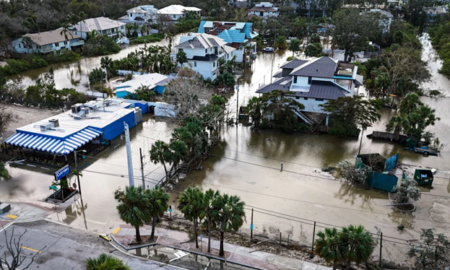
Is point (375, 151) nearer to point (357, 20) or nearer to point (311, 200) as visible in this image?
point (311, 200)

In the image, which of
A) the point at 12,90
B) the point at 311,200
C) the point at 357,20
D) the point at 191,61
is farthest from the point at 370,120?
the point at 12,90

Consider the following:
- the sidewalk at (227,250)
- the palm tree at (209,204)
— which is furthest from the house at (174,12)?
the palm tree at (209,204)

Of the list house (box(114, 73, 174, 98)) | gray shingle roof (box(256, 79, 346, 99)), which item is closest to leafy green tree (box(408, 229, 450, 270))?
gray shingle roof (box(256, 79, 346, 99))

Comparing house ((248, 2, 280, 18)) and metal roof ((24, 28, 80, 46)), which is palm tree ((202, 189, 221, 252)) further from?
house ((248, 2, 280, 18))

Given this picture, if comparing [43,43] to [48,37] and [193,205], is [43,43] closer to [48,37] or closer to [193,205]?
[48,37]

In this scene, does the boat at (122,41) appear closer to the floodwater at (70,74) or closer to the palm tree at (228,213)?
the floodwater at (70,74)
